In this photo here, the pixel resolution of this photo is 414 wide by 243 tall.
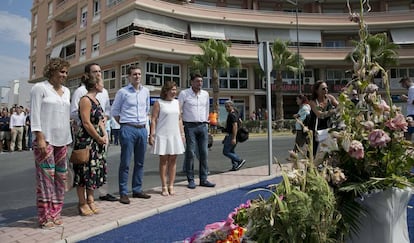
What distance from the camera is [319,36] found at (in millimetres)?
37281

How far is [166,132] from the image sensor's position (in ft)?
18.5

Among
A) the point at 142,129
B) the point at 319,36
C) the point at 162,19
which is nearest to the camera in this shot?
the point at 142,129

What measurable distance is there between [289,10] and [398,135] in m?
40.6

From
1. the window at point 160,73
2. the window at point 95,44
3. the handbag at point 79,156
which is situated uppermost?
the window at point 95,44

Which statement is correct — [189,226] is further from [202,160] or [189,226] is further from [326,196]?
[326,196]

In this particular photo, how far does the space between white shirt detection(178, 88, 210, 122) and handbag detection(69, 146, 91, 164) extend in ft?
6.87

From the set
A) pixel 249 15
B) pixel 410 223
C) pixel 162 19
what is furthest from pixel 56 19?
pixel 410 223

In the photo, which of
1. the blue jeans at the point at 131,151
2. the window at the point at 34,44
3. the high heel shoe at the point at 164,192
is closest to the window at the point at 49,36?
the window at the point at 34,44

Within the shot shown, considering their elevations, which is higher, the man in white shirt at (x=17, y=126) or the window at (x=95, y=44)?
the window at (x=95, y=44)

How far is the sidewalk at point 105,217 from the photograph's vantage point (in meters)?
3.76

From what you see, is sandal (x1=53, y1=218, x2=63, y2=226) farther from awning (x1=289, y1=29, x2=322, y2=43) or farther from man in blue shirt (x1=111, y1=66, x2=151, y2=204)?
awning (x1=289, y1=29, x2=322, y2=43)

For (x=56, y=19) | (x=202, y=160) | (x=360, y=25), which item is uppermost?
(x=56, y=19)

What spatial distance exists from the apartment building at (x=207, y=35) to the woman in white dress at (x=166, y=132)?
2222 cm

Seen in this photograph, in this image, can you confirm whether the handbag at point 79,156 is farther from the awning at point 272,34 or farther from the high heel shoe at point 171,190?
the awning at point 272,34
